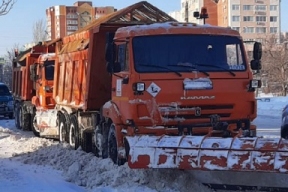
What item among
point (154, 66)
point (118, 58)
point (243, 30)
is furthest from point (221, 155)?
point (243, 30)

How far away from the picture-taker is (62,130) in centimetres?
1650

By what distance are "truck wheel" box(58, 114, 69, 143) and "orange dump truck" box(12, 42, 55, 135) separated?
2019 mm

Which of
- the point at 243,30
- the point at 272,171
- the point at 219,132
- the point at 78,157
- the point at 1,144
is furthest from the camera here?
the point at 243,30

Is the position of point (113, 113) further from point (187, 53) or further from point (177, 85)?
point (187, 53)

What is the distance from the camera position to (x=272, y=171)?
7.42 meters

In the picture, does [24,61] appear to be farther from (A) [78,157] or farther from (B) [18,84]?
(A) [78,157]

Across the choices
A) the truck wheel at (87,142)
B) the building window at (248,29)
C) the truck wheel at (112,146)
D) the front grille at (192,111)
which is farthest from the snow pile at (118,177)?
the building window at (248,29)

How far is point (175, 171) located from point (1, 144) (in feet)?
34.5

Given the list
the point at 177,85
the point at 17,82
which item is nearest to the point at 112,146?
the point at 177,85

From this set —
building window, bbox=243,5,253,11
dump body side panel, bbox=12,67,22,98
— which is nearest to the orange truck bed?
dump body side panel, bbox=12,67,22,98

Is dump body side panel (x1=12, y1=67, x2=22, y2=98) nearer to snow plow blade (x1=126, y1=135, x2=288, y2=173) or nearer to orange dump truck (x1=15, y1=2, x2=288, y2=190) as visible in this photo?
orange dump truck (x1=15, y1=2, x2=288, y2=190)

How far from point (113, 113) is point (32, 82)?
13.0m

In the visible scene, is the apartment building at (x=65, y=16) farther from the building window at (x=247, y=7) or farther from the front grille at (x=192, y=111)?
the front grille at (x=192, y=111)

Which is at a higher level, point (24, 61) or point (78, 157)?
point (24, 61)
